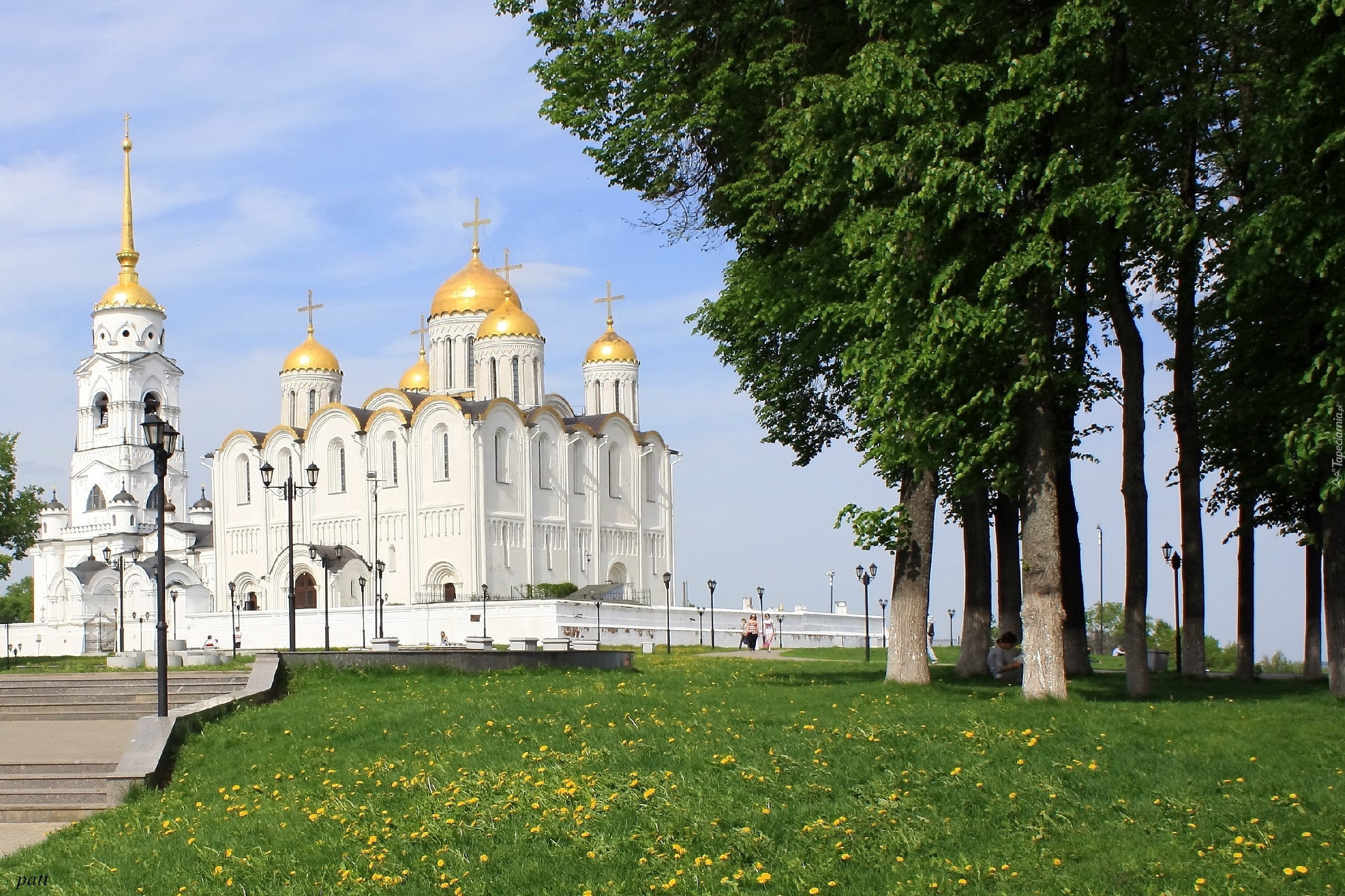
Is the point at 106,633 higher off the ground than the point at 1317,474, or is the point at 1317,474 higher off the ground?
the point at 1317,474

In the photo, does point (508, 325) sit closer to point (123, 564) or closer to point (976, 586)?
point (123, 564)

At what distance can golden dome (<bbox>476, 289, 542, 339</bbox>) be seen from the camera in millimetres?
70750

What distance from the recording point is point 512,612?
55.7m

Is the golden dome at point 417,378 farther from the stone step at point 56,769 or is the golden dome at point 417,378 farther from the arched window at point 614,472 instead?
the stone step at point 56,769

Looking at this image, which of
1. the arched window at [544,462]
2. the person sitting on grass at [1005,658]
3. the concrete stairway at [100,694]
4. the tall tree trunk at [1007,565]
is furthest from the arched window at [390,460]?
the person sitting on grass at [1005,658]

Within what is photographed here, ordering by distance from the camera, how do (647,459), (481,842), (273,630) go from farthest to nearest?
(647,459) → (273,630) → (481,842)

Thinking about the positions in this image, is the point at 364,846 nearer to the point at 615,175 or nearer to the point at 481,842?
the point at 481,842

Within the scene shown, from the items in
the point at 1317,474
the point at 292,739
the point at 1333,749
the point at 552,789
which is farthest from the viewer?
the point at 1317,474

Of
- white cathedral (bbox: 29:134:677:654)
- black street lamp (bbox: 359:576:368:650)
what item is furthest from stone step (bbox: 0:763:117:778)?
white cathedral (bbox: 29:134:677:654)

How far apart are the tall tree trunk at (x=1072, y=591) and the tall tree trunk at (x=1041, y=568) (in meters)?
4.94

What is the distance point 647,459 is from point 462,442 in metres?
12.3

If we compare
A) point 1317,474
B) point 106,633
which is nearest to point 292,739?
point 1317,474

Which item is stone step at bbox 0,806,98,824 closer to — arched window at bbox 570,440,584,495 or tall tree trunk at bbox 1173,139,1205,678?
tall tree trunk at bbox 1173,139,1205,678

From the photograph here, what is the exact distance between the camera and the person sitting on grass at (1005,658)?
1970 cm
